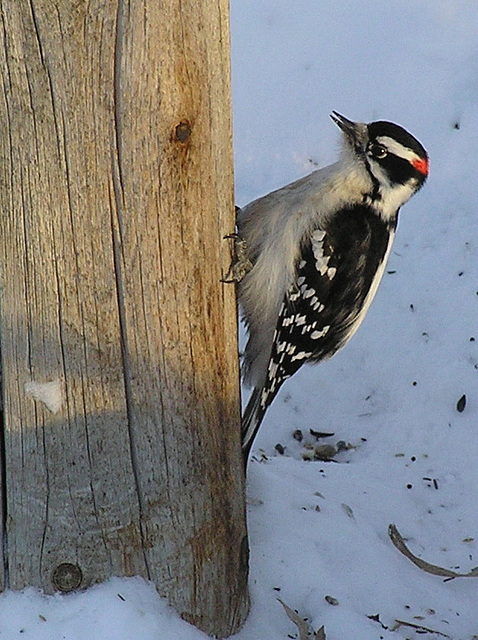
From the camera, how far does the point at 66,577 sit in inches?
121

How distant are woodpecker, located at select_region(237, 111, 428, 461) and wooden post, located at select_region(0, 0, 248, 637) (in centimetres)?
81

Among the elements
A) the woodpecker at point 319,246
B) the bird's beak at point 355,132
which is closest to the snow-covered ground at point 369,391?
the woodpecker at point 319,246

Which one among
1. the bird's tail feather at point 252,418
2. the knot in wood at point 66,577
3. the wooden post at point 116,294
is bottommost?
the knot in wood at point 66,577

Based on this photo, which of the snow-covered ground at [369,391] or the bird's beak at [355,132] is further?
the bird's beak at [355,132]

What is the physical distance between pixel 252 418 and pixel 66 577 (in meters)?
1.16

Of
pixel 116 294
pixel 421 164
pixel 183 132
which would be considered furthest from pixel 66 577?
pixel 421 164

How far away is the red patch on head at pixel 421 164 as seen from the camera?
4.27 metres

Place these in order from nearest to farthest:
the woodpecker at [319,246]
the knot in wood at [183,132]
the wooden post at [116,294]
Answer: the wooden post at [116,294]
the knot in wood at [183,132]
the woodpecker at [319,246]

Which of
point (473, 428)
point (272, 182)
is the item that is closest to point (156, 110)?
point (473, 428)

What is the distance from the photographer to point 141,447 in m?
3.08

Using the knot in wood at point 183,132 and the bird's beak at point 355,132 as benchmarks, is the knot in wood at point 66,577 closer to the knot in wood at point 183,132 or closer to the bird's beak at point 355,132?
the knot in wood at point 183,132

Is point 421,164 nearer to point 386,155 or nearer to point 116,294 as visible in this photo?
point 386,155

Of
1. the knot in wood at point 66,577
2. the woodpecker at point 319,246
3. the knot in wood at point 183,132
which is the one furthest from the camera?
the woodpecker at point 319,246

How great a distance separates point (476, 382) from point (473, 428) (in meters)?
0.31
